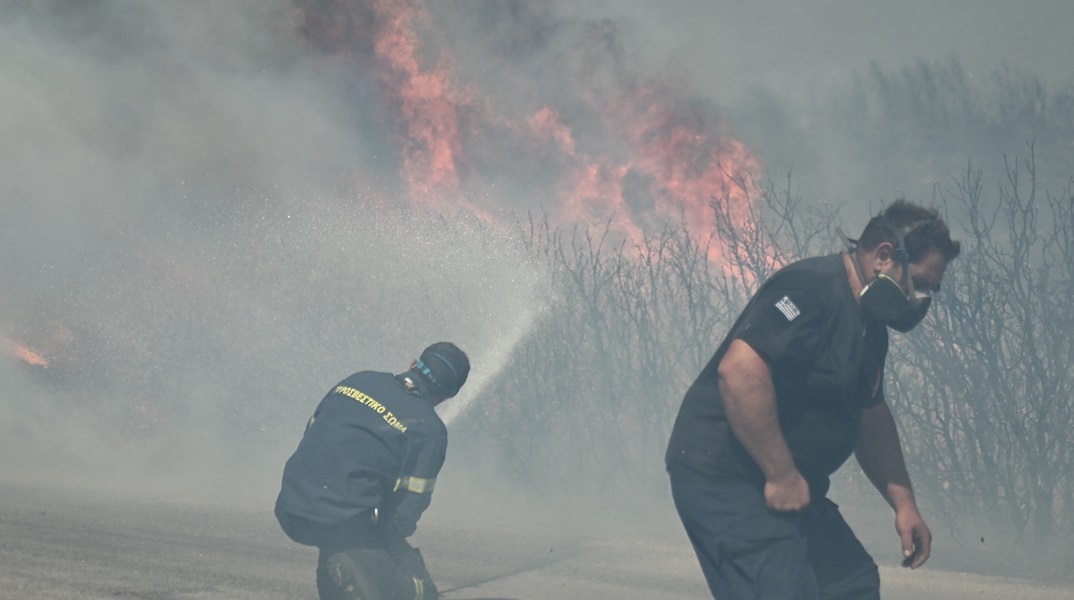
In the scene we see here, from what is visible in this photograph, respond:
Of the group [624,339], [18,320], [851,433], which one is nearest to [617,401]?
[624,339]

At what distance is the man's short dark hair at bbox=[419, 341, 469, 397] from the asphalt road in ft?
6.38

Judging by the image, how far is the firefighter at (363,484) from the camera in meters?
5.03

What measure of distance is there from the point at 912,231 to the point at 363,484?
8.90ft

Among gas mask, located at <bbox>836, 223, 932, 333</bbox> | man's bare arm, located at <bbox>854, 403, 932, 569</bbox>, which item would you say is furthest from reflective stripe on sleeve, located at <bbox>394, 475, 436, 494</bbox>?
gas mask, located at <bbox>836, 223, 932, 333</bbox>

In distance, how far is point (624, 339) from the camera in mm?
14375

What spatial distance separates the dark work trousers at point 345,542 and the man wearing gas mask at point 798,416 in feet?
6.57

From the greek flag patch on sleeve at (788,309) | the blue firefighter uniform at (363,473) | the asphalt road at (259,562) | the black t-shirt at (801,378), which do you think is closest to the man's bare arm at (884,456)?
the black t-shirt at (801,378)

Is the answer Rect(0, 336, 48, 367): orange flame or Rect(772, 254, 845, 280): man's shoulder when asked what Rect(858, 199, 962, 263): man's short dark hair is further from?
Rect(0, 336, 48, 367): orange flame

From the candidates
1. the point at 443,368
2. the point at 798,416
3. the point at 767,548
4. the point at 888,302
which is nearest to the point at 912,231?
the point at 888,302

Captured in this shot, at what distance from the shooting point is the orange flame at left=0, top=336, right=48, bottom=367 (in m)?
19.9

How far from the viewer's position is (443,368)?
212 inches

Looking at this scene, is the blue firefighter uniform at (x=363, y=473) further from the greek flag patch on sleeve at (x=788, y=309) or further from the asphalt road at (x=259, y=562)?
the greek flag patch on sleeve at (x=788, y=309)

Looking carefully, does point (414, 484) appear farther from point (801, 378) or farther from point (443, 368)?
point (801, 378)

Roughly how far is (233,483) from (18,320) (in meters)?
8.73
